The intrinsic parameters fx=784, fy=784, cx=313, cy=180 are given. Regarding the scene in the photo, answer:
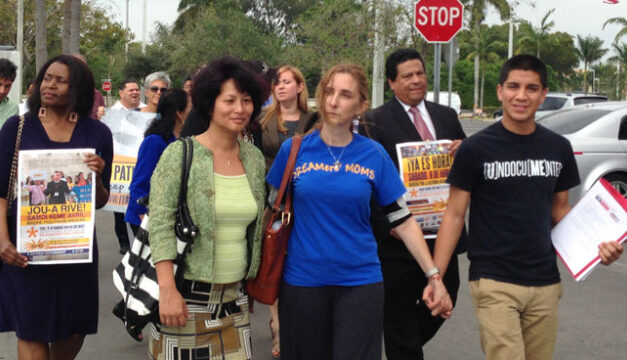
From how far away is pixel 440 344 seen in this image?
595 cm

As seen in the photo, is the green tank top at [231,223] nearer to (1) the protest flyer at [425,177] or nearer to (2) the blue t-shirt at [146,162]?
(1) the protest flyer at [425,177]

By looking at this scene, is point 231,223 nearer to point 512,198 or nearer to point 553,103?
point 512,198

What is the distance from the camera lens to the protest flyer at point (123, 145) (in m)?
7.25

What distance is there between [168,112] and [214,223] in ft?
8.57

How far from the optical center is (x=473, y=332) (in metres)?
6.27

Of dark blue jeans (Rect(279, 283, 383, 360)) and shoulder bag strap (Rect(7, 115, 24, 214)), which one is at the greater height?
shoulder bag strap (Rect(7, 115, 24, 214))

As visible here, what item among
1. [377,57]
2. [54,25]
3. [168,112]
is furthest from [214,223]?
[54,25]

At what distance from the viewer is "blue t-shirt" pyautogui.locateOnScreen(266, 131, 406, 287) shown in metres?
3.39

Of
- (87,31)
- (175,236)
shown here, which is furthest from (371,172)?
(87,31)

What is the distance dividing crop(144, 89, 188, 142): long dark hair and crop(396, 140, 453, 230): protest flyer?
6.56ft

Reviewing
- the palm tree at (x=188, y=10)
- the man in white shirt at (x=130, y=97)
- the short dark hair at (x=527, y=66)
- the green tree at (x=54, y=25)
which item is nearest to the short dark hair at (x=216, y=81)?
the short dark hair at (x=527, y=66)

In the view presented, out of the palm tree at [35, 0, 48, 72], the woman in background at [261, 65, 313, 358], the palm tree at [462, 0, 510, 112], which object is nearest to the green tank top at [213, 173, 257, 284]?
the woman in background at [261, 65, 313, 358]

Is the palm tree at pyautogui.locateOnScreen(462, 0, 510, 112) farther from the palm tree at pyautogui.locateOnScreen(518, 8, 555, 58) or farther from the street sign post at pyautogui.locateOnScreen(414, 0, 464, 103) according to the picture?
the palm tree at pyautogui.locateOnScreen(518, 8, 555, 58)

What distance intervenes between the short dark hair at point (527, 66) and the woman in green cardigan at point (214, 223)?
125cm
